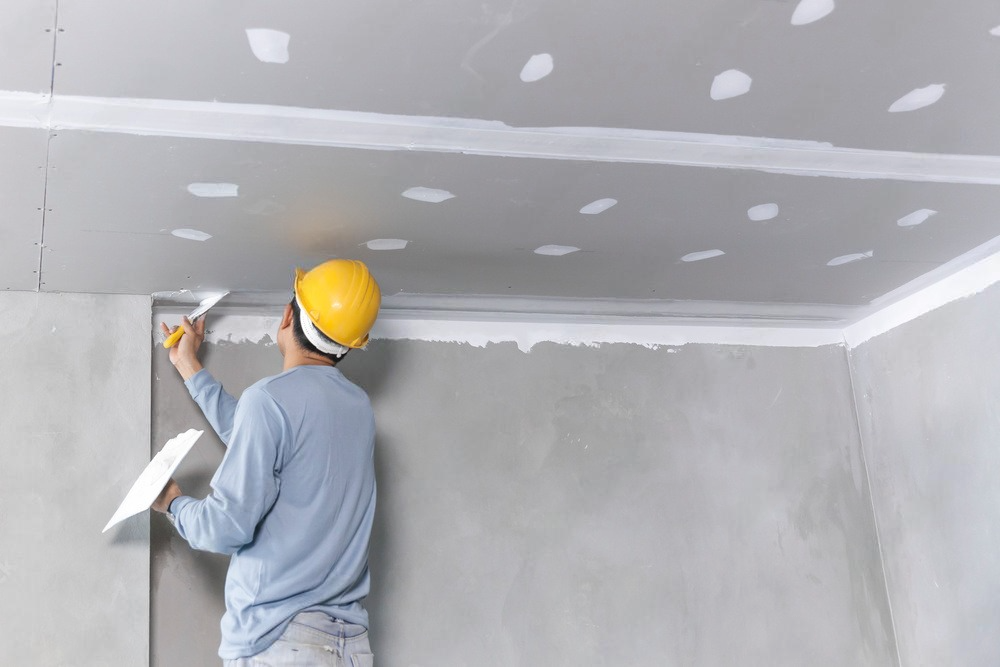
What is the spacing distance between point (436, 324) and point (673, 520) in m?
1.08

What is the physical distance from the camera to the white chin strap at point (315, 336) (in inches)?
103

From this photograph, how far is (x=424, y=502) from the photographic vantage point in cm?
318

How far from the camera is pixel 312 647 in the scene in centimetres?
229

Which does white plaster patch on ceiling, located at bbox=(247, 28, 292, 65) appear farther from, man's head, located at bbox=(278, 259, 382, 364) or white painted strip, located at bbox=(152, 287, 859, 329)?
white painted strip, located at bbox=(152, 287, 859, 329)

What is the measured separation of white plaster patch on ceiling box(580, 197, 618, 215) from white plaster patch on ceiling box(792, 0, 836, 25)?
0.81m

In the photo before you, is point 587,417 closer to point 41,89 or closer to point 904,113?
point 904,113

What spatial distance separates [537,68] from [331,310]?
919 mm

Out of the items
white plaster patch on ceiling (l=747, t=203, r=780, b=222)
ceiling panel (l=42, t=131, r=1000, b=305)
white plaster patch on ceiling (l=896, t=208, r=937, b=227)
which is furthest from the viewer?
white plaster patch on ceiling (l=896, t=208, r=937, b=227)

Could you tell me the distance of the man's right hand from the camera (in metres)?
2.94

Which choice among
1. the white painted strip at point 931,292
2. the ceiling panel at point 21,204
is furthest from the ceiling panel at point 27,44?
the white painted strip at point 931,292

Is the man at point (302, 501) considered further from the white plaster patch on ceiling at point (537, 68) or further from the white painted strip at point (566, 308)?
the white plaster patch on ceiling at point (537, 68)

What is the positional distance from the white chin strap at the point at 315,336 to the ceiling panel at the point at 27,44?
0.88 m

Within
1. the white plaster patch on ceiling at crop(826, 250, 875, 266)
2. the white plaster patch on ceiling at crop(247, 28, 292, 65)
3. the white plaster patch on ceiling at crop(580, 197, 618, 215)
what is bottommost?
the white plaster patch on ceiling at crop(826, 250, 875, 266)

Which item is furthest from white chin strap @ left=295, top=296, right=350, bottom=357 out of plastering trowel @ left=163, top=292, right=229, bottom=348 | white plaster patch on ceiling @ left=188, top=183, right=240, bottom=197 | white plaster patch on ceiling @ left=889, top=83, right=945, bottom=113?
white plaster patch on ceiling @ left=889, top=83, right=945, bottom=113
